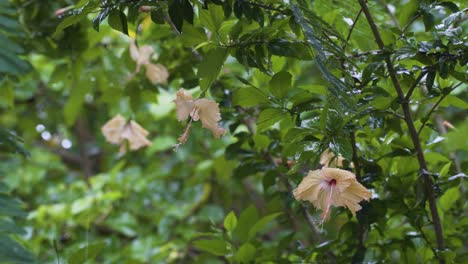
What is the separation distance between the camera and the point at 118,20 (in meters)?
0.77

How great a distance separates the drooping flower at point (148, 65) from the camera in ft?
3.79

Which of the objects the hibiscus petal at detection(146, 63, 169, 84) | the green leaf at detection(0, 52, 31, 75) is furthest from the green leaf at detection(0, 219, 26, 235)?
the hibiscus petal at detection(146, 63, 169, 84)

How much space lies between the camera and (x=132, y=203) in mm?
1928

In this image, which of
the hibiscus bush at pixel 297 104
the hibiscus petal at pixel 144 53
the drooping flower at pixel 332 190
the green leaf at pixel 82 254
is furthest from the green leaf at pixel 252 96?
the hibiscus petal at pixel 144 53

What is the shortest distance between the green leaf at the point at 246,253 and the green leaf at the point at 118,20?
0.37 metres

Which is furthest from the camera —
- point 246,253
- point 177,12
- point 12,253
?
point 246,253

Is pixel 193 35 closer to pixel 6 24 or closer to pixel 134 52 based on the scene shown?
pixel 6 24

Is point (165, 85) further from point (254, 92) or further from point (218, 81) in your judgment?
point (254, 92)

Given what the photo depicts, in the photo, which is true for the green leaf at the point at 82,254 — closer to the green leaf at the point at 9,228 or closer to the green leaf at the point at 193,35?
the green leaf at the point at 9,228

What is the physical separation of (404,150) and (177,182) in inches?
56.7

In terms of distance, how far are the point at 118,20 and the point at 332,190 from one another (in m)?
0.32

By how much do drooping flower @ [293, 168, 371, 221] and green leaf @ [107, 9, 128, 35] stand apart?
280mm

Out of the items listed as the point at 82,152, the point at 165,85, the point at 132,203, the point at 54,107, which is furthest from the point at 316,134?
the point at 82,152

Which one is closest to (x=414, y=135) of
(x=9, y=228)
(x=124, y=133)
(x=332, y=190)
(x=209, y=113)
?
(x=332, y=190)
